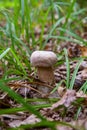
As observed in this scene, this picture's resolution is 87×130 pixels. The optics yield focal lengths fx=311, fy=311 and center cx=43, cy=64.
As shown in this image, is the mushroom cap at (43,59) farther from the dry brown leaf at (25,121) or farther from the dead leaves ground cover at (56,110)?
the dry brown leaf at (25,121)

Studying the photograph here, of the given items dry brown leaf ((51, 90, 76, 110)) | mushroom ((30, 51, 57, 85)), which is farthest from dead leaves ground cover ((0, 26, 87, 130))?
mushroom ((30, 51, 57, 85))

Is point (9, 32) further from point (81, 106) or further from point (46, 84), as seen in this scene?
point (81, 106)

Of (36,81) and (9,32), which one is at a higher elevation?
(9,32)

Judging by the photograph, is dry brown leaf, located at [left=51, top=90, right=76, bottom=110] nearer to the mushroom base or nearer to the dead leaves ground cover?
the dead leaves ground cover

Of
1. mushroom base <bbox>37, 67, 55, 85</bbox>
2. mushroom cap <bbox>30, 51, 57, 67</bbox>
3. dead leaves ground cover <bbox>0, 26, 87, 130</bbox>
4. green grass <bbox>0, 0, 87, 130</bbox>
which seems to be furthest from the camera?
mushroom base <bbox>37, 67, 55, 85</bbox>

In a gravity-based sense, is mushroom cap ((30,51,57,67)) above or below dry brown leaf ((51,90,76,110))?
above

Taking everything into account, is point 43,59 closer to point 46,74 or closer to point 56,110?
point 46,74

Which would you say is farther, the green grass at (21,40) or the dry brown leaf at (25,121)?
the green grass at (21,40)

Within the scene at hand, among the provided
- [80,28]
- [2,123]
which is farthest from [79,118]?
[80,28]

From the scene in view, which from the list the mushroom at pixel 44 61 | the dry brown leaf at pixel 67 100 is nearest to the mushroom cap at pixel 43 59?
the mushroom at pixel 44 61
